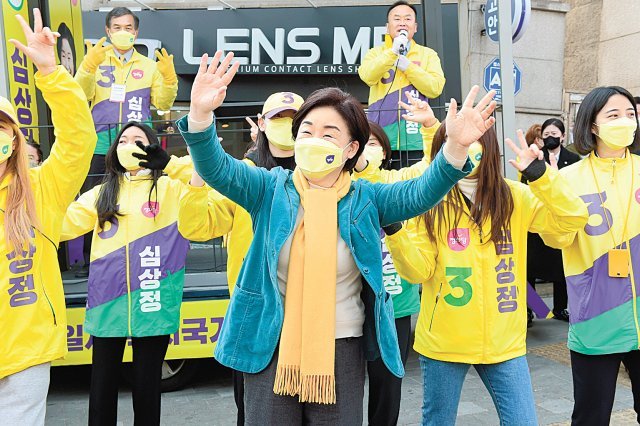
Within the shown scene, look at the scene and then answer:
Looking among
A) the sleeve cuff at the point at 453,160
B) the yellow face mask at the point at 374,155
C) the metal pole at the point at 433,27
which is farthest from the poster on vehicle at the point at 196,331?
the metal pole at the point at 433,27

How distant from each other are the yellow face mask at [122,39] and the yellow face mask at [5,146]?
305 cm

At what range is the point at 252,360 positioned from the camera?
196cm

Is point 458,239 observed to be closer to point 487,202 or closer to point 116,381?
point 487,202

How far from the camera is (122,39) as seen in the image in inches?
204

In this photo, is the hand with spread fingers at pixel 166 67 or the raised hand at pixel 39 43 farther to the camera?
the hand with spread fingers at pixel 166 67

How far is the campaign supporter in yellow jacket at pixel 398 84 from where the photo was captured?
203 inches

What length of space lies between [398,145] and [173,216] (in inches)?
91.5

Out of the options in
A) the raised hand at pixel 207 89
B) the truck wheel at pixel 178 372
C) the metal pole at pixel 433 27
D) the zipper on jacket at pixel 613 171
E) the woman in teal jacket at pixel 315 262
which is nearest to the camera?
the raised hand at pixel 207 89

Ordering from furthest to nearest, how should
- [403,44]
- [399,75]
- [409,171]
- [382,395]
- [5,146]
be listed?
[399,75] < [403,44] < [409,171] < [382,395] < [5,146]

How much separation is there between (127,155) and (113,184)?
9.4 inches

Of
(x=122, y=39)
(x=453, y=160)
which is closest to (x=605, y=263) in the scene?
(x=453, y=160)

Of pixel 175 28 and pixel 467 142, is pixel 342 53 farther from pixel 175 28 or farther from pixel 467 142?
pixel 467 142

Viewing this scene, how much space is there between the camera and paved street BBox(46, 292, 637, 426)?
4215mm

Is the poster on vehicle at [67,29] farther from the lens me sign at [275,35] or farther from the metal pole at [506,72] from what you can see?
the metal pole at [506,72]
